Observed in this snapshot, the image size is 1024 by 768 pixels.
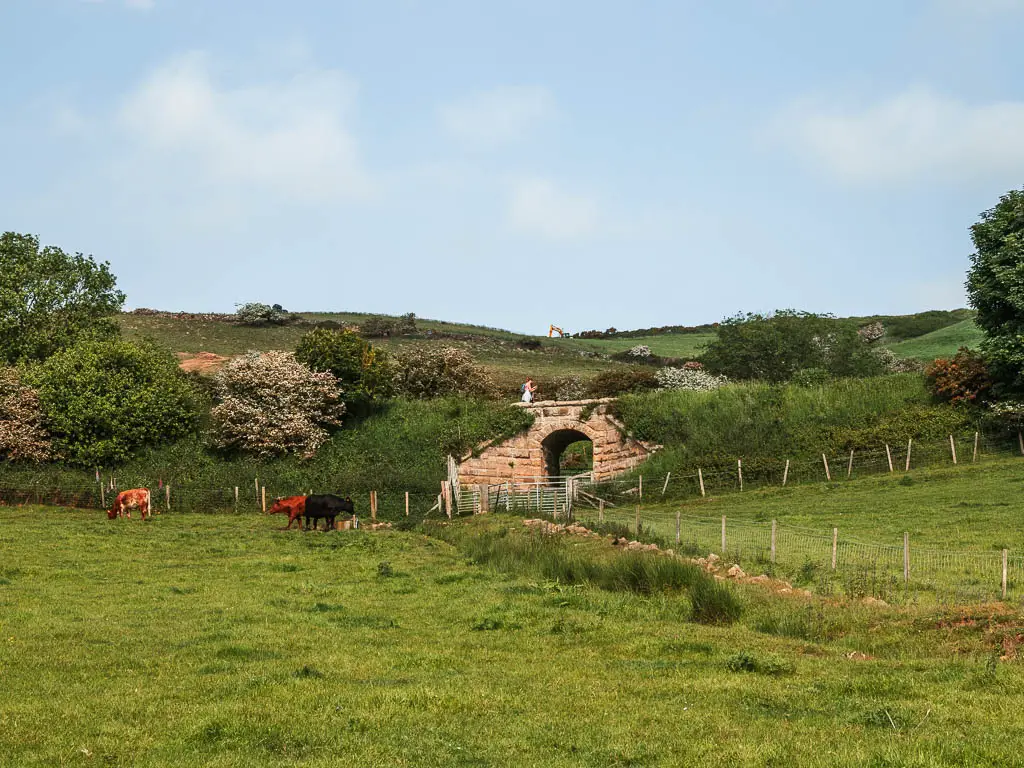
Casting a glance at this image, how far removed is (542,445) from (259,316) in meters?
65.4

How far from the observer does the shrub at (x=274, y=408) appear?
5647 cm

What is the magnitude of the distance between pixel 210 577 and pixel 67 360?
3498 cm

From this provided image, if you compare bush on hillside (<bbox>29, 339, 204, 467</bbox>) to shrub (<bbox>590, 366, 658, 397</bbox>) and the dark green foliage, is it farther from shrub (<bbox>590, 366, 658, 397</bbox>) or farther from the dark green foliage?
the dark green foliage

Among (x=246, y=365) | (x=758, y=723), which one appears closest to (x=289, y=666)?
(x=758, y=723)

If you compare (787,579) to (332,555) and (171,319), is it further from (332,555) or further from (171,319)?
(171,319)

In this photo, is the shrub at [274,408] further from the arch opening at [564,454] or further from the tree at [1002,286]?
the tree at [1002,286]

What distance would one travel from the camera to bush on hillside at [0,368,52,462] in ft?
176

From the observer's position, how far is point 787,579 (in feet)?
78.0

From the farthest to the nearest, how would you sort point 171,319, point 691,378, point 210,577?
point 171,319 < point 691,378 < point 210,577

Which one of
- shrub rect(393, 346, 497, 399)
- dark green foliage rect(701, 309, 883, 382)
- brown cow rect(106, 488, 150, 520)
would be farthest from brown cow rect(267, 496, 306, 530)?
dark green foliage rect(701, 309, 883, 382)

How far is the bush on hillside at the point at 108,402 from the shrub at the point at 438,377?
15017mm

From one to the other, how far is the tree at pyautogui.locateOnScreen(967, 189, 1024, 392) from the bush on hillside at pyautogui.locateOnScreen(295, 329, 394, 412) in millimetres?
32894

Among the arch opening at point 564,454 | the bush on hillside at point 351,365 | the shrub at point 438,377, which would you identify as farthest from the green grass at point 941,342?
the bush on hillside at point 351,365

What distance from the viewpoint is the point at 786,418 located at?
55562mm
